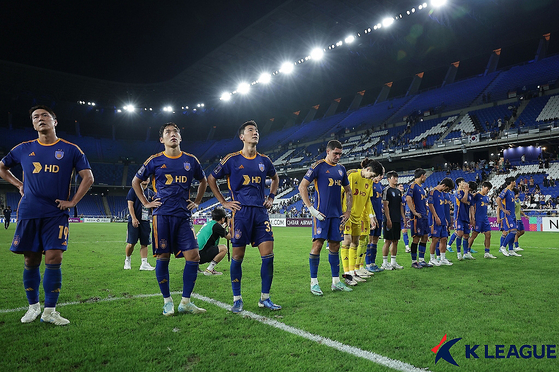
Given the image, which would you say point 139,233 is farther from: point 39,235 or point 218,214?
point 39,235

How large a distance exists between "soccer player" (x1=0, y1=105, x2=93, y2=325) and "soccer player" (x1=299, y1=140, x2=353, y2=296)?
3.33 m

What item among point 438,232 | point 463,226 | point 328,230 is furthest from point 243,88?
point 328,230

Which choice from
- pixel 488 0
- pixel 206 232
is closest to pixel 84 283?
pixel 206 232

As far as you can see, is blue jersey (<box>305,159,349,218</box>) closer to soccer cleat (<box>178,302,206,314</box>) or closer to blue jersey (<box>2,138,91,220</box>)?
soccer cleat (<box>178,302,206,314</box>)

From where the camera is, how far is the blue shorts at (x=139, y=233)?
7.89 metres

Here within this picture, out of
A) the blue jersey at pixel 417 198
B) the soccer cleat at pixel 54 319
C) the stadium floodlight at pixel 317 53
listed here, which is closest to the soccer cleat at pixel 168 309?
the soccer cleat at pixel 54 319

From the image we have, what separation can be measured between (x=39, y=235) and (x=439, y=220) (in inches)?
337

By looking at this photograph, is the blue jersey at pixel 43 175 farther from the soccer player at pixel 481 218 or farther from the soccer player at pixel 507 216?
the soccer player at pixel 507 216

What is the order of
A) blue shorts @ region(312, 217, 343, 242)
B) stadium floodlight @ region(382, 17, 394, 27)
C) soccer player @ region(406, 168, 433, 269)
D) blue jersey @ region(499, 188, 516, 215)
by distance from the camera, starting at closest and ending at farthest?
blue shorts @ region(312, 217, 343, 242)
soccer player @ region(406, 168, 433, 269)
blue jersey @ region(499, 188, 516, 215)
stadium floodlight @ region(382, 17, 394, 27)

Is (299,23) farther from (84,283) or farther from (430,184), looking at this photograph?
(84,283)

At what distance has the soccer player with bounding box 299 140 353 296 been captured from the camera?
220 inches

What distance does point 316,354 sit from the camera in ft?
9.89

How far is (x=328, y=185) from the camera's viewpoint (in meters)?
5.70

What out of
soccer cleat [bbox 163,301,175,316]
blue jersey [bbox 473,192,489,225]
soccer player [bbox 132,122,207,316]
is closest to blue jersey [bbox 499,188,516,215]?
blue jersey [bbox 473,192,489,225]
